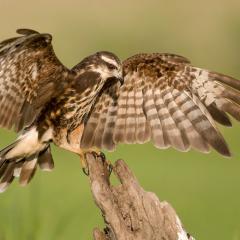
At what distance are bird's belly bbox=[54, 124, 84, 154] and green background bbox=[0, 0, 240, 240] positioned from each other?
1.93 ft

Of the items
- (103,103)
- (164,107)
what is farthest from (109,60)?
(164,107)

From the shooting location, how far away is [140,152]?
21.4 m

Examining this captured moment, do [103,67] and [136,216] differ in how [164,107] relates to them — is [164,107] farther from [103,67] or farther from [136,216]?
[136,216]

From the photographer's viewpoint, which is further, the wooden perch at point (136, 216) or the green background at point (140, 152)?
the green background at point (140, 152)

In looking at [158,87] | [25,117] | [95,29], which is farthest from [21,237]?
[95,29]

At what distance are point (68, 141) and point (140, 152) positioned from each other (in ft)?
31.8

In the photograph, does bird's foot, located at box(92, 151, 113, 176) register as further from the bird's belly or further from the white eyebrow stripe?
the white eyebrow stripe

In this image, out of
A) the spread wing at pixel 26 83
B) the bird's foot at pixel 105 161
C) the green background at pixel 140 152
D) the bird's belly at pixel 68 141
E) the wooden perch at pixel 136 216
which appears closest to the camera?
the wooden perch at pixel 136 216

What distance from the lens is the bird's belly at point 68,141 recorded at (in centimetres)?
1164

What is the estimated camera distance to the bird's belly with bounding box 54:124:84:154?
1164 cm

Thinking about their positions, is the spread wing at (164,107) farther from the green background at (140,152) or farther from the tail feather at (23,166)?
the green background at (140,152)

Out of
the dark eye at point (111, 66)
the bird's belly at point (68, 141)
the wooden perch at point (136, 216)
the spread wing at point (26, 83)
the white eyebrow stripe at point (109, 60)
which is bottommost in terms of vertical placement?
the bird's belly at point (68, 141)

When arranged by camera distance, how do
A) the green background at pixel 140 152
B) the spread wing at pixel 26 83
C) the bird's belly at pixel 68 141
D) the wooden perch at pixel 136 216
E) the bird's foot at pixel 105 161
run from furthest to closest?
the green background at pixel 140 152
the bird's belly at pixel 68 141
the spread wing at pixel 26 83
the bird's foot at pixel 105 161
the wooden perch at pixel 136 216

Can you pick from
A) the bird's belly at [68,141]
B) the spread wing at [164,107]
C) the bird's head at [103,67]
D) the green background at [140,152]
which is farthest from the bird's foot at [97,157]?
the bird's head at [103,67]
